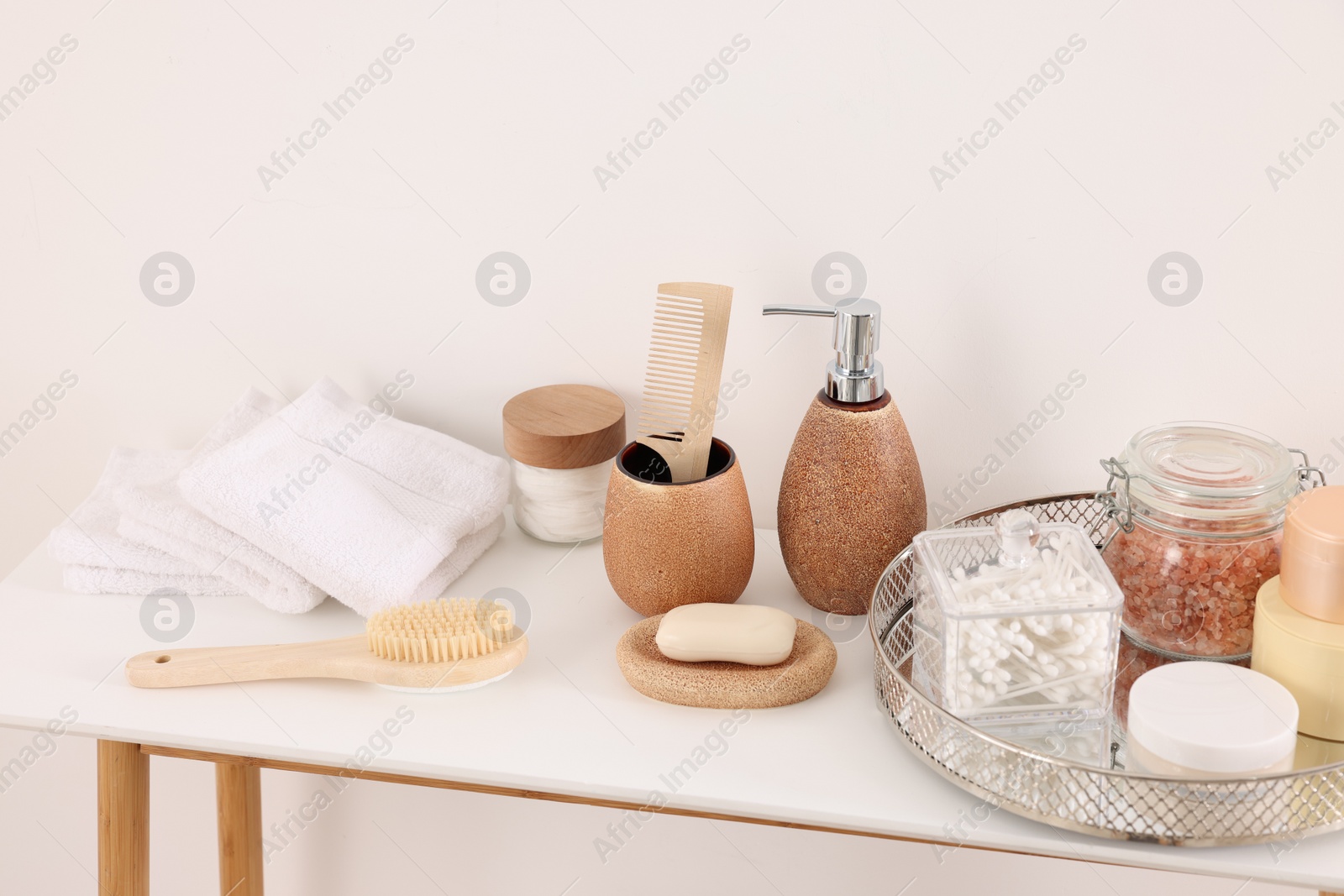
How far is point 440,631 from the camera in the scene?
2.20 feet

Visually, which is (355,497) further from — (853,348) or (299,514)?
(853,348)

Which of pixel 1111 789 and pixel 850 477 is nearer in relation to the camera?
pixel 1111 789

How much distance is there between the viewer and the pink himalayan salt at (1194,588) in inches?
24.2

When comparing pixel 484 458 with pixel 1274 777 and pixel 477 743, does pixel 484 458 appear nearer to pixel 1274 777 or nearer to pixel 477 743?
pixel 477 743

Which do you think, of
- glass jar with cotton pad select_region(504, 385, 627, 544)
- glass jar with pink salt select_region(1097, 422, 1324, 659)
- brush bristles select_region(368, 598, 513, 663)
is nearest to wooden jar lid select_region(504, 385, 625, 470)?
glass jar with cotton pad select_region(504, 385, 627, 544)

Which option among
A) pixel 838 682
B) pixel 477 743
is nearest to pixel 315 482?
pixel 477 743

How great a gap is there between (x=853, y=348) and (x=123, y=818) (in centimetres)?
62

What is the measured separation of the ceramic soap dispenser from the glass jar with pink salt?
0.13 m

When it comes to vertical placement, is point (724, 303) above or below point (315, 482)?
above

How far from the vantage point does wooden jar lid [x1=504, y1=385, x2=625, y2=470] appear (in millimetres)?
767

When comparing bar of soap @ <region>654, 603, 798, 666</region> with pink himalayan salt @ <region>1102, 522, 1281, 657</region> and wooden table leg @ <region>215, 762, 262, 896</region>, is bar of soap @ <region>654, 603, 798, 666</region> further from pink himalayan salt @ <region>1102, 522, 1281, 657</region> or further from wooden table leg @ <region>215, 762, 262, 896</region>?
wooden table leg @ <region>215, 762, 262, 896</region>

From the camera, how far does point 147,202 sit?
86 centimetres

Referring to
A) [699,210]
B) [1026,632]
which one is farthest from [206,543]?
[1026,632]

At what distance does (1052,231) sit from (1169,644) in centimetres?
27
